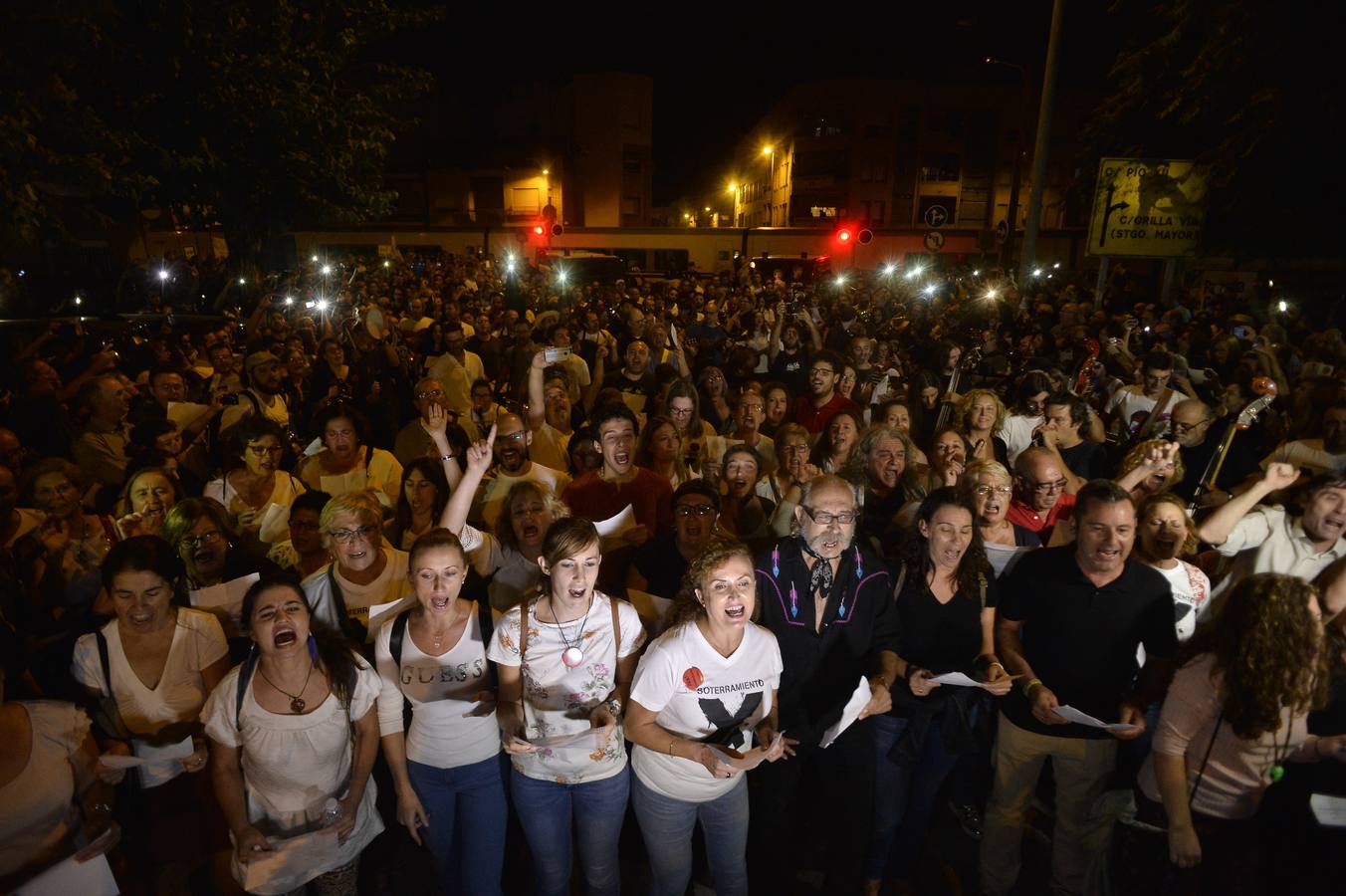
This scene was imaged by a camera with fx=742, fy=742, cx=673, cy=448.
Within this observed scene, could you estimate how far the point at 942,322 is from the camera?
1276 cm

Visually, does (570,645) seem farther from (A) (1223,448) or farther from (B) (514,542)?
(A) (1223,448)

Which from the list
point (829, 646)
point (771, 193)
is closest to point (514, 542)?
point (829, 646)

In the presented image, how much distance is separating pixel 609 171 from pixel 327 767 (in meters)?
54.7

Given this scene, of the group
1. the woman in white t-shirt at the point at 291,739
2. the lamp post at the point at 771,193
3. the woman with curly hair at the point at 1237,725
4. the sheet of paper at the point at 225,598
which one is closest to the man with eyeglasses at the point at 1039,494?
the woman with curly hair at the point at 1237,725

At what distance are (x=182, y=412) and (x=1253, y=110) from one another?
53.2ft

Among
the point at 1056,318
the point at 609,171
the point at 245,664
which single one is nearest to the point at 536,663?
the point at 245,664

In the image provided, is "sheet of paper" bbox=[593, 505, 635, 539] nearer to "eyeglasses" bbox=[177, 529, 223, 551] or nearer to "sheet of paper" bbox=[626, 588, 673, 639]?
"sheet of paper" bbox=[626, 588, 673, 639]

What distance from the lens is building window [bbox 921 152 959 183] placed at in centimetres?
4856

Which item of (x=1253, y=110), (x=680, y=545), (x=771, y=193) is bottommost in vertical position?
(x=680, y=545)

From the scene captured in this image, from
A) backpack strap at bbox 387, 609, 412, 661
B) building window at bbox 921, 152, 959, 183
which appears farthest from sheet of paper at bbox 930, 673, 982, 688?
building window at bbox 921, 152, 959, 183

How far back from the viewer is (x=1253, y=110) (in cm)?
1259

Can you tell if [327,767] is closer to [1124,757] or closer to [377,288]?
[1124,757]

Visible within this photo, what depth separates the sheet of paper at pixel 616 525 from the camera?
160 inches

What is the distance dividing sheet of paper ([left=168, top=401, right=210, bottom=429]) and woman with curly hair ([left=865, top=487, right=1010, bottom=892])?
5348mm
